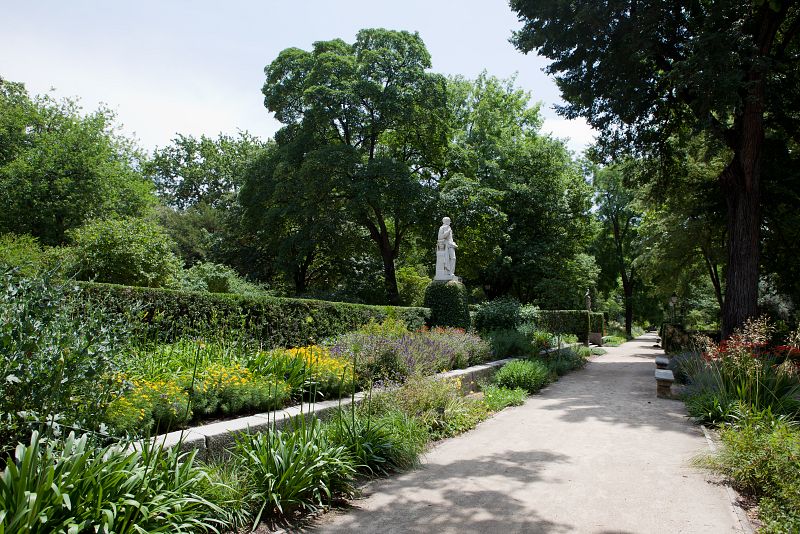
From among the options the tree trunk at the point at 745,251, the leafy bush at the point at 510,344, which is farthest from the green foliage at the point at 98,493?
the tree trunk at the point at 745,251

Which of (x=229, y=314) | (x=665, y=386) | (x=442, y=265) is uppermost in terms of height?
(x=442, y=265)

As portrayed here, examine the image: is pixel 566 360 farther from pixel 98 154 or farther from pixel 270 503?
pixel 98 154

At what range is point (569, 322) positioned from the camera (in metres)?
23.6

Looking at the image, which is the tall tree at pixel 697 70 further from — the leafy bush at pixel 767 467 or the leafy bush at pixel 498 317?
the leafy bush at pixel 767 467

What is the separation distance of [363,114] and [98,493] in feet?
63.2

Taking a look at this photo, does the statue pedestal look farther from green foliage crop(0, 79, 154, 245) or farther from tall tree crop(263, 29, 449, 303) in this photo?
green foliage crop(0, 79, 154, 245)

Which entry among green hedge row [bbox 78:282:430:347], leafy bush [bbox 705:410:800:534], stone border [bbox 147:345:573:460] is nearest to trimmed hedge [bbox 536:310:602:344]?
green hedge row [bbox 78:282:430:347]

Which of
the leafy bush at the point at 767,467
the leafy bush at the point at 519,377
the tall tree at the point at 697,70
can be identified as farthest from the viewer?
the tall tree at the point at 697,70

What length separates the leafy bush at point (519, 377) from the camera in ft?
31.7

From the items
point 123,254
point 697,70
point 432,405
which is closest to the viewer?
point 432,405

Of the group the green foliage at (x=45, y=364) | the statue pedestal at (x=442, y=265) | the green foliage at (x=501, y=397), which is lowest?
the green foliage at (x=501, y=397)

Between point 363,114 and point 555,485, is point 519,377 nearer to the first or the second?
point 555,485

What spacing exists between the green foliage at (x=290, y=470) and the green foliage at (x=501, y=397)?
14.0 feet

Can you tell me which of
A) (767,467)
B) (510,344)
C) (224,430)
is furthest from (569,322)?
(224,430)
